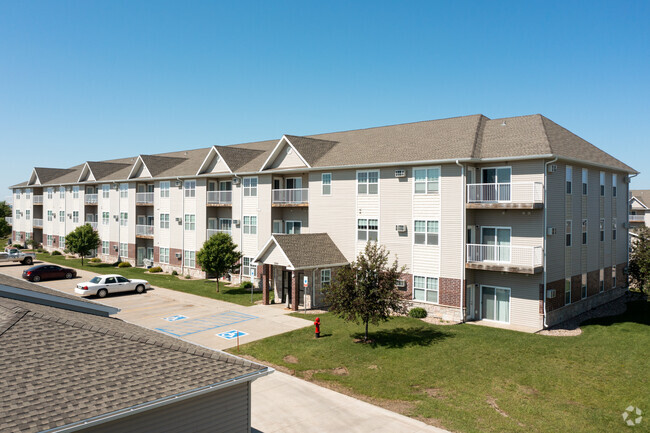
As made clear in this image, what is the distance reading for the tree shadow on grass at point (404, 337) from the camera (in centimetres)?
2059

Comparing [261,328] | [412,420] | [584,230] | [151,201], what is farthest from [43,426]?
[151,201]

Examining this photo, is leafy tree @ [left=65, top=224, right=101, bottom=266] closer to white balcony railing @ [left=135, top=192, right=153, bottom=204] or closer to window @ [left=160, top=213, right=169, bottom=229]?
white balcony railing @ [left=135, top=192, right=153, bottom=204]

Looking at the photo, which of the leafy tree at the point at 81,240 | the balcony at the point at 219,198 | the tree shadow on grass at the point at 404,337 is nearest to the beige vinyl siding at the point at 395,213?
the tree shadow on grass at the point at 404,337

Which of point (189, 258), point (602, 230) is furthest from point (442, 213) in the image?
point (189, 258)

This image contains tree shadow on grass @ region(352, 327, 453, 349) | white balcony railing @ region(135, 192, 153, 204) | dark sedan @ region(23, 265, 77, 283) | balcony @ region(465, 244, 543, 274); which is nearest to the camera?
tree shadow on grass @ region(352, 327, 453, 349)

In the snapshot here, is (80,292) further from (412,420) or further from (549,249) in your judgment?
(549,249)

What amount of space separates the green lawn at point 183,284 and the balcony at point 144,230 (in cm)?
351

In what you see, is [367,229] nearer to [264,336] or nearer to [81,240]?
[264,336]

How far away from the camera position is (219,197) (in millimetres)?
38625

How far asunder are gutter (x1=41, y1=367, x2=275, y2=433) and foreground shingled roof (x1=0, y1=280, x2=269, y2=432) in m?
0.08

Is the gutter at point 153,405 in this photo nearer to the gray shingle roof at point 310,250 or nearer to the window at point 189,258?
the gray shingle roof at point 310,250

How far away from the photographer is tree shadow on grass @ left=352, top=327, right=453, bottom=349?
20594mm

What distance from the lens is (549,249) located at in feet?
78.4

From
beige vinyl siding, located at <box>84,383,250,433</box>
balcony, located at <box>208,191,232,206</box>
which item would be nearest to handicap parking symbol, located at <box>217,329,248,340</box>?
beige vinyl siding, located at <box>84,383,250,433</box>
